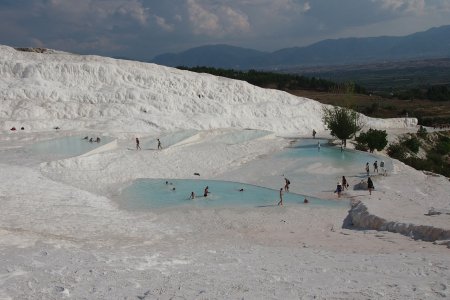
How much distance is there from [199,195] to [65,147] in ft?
40.1

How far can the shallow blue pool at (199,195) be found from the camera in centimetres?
2045

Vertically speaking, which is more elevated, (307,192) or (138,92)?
(138,92)

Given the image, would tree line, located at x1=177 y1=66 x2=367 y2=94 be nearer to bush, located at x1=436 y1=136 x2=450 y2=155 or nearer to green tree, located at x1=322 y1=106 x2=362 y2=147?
bush, located at x1=436 y1=136 x2=450 y2=155

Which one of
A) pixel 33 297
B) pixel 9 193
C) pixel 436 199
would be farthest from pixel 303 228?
pixel 9 193

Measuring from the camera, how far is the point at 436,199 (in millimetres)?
21156

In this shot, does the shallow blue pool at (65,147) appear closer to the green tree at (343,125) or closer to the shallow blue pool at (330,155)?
the shallow blue pool at (330,155)

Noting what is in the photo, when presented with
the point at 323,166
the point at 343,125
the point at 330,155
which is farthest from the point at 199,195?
the point at 343,125

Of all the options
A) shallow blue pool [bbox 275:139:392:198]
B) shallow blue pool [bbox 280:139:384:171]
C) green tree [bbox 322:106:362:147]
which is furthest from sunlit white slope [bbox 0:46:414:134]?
shallow blue pool [bbox 275:139:392:198]

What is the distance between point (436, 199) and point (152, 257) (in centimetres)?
1431

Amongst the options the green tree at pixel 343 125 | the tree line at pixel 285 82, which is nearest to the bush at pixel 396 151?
the green tree at pixel 343 125

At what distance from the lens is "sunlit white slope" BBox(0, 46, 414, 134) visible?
37.6m

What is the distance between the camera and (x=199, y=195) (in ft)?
71.9

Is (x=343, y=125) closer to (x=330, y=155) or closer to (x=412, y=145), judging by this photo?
(x=330, y=155)

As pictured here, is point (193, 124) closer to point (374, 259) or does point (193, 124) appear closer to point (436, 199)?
point (436, 199)
